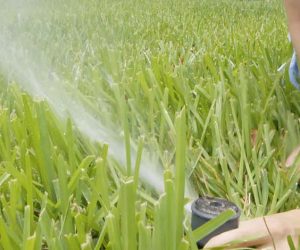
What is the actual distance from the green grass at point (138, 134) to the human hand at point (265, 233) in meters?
0.06

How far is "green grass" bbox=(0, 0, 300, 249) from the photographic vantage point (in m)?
0.77

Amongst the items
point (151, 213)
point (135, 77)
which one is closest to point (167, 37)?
point (135, 77)

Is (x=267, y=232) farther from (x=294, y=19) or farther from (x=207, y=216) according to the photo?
(x=294, y=19)

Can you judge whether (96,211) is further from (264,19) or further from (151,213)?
(264,19)

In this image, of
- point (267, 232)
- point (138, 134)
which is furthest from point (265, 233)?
point (138, 134)

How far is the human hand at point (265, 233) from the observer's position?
823 millimetres

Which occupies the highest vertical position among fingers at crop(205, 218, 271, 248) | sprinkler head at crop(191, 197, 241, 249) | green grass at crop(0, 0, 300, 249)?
green grass at crop(0, 0, 300, 249)

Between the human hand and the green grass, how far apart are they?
61 mm

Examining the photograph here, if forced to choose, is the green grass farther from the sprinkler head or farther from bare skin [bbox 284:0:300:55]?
bare skin [bbox 284:0:300:55]

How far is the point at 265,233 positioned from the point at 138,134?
1.48ft

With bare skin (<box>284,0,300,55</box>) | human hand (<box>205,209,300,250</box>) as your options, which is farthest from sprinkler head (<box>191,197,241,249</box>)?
bare skin (<box>284,0,300,55</box>)

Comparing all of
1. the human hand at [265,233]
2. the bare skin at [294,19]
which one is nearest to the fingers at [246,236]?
the human hand at [265,233]

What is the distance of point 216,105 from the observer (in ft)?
4.48

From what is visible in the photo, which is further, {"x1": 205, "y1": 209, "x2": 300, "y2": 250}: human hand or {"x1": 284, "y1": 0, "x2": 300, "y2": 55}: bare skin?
{"x1": 284, "y1": 0, "x2": 300, "y2": 55}: bare skin
